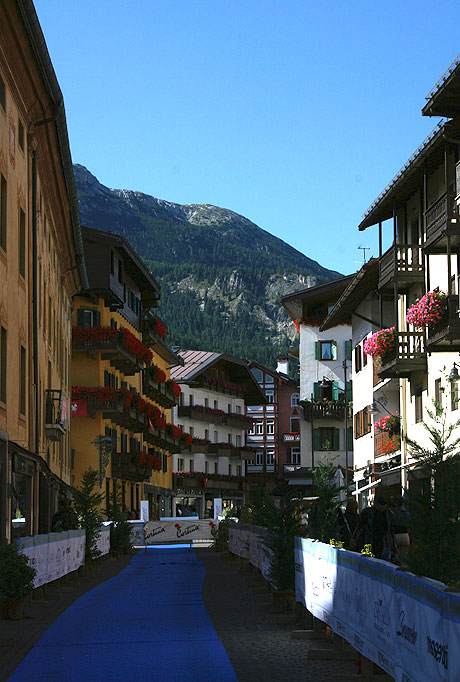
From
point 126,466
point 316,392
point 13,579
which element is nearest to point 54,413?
point 13,579

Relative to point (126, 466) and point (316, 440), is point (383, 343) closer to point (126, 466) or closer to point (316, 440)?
point (126, 466)

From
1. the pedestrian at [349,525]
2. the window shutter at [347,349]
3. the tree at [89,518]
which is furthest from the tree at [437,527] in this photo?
the window shutter at [347,349]

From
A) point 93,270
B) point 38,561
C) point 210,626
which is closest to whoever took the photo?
point 210,626

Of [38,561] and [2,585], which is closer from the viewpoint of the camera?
[2,585]

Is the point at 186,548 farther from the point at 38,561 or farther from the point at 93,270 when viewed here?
the point at 38,561

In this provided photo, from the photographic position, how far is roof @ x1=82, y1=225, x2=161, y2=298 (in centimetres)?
6097

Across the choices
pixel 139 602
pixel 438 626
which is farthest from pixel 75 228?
pixel 438 626

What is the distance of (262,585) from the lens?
2447cm

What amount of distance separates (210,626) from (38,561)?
4.73 metres

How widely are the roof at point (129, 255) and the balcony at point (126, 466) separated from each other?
11129 millimetres

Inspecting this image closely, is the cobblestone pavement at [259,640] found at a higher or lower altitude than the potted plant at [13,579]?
lower

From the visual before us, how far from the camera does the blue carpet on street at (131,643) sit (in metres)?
11.3

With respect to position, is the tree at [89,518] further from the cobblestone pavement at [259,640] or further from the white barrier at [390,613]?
the white barrier at [390,613]

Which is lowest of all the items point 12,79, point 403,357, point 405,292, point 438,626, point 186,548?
point 186,548
